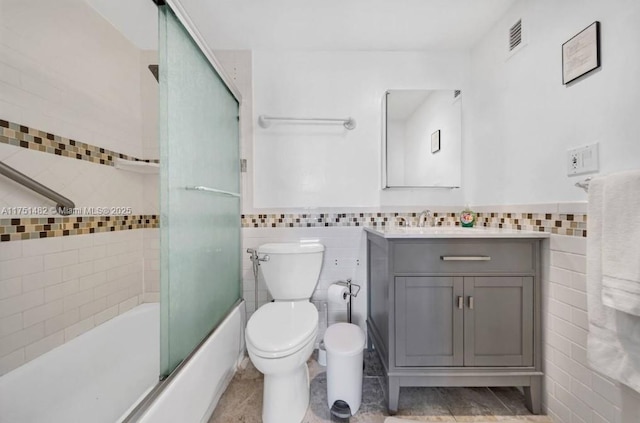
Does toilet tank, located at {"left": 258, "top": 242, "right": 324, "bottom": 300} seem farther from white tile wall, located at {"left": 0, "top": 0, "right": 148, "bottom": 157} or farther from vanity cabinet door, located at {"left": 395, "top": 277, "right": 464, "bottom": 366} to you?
white tile wall, located at {"left": 0, "top": 0, "right": 148, "bottom": 157}

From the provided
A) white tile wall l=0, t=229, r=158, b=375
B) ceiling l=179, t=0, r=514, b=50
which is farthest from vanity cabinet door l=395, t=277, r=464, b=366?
white tile wall l=0, t=229, r=158, b=375

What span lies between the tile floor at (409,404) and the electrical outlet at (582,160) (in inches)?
46.2

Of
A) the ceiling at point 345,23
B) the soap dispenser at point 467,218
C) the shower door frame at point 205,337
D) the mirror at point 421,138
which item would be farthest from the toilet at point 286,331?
the ceiling at point 345,23

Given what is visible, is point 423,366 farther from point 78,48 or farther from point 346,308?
point 78,48

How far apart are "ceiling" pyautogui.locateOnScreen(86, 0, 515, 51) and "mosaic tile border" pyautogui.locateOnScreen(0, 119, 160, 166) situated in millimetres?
822

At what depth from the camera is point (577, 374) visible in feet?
3.55

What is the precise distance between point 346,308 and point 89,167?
1827mm

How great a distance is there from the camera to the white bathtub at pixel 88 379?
97 centimetres

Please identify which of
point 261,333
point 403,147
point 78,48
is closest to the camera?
point 261,333

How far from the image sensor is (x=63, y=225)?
1271 millimetres

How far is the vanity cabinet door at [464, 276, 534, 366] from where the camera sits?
1.25 metres

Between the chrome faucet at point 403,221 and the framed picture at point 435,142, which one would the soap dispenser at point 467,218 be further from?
the framed picture at point 435,142

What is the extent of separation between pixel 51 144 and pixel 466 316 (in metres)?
2.19

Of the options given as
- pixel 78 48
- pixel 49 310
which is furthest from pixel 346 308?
pixel 78 48
